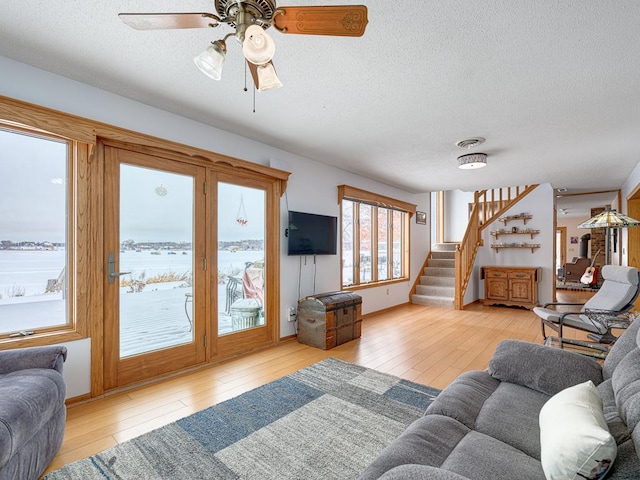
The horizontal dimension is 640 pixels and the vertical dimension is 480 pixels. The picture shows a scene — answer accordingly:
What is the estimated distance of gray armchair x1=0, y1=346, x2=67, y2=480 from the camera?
54.2 inches

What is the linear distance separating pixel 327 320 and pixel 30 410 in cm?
268

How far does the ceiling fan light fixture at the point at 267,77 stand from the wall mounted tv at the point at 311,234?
244 cm

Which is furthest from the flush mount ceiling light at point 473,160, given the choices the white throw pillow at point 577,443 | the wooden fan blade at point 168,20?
the wooden fan blade at point 168,20

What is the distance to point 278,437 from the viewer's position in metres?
1.99

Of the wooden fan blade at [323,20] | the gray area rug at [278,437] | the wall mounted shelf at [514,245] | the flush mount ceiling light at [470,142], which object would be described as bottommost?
the gray area rug at [278,437]

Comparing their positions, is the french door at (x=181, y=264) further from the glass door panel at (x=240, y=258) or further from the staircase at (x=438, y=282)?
the staircase at (x=438, y=282)

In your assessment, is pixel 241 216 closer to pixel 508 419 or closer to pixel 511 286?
pixel 508 419

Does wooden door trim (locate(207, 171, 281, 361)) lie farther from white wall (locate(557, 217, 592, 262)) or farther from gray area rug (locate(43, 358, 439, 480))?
white wall (locate(557, 217, 592, 262))

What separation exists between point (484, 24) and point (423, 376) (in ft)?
9.00

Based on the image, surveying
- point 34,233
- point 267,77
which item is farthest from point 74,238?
point 267,77

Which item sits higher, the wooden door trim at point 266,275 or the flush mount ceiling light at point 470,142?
the flush mount ceiling light at point 470,142

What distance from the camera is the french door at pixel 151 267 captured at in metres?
2.61

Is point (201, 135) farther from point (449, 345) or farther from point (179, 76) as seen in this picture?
point (449, 345)

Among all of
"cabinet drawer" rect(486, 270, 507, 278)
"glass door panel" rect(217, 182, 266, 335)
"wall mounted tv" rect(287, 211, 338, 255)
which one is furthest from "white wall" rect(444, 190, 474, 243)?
"glass door panel" rect(217, 182, 266, 335)
